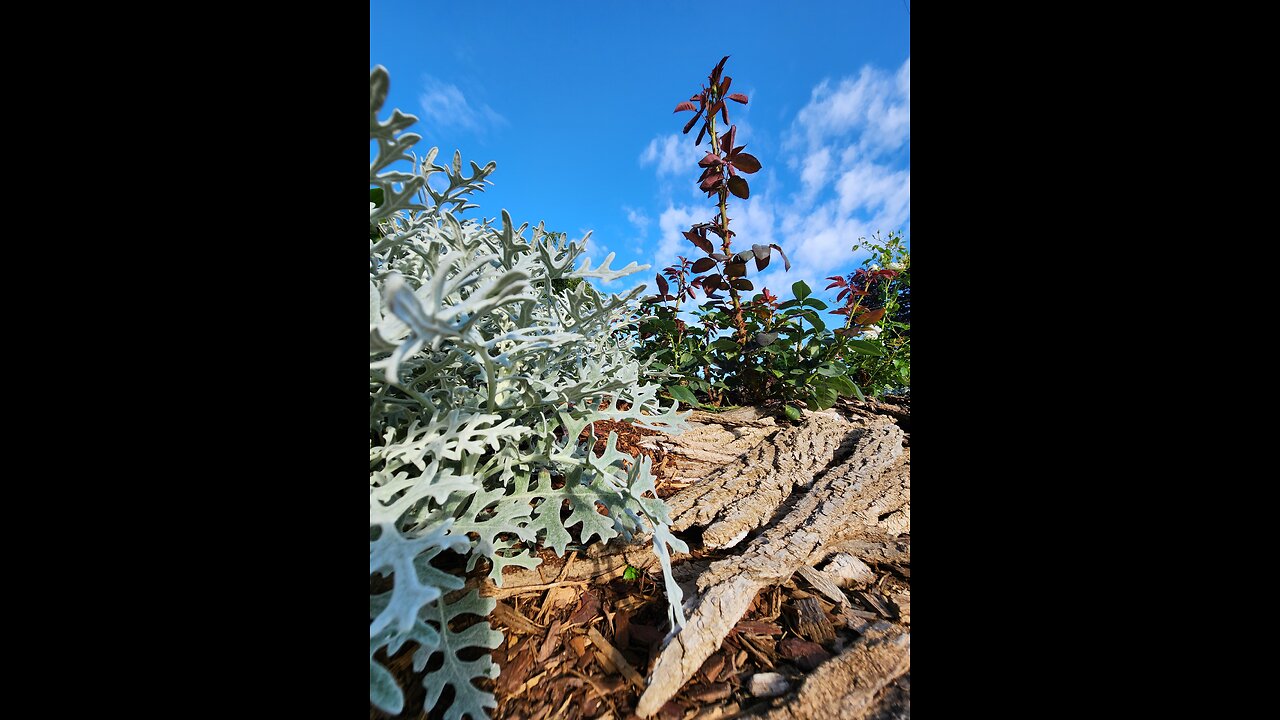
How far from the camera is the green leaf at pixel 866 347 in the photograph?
1.76 meters

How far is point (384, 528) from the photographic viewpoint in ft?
1.62

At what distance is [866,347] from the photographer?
1780 mm

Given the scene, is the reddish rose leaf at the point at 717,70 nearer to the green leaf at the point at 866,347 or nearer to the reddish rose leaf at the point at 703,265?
the reddish rose leaf at the point at 703,265

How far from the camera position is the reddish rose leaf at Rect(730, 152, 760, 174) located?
186 cm

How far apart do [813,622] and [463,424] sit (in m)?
0.77

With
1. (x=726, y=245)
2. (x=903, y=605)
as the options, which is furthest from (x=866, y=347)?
(x=903, y=605)

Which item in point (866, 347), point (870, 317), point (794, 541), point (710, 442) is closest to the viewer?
point (794, 541)

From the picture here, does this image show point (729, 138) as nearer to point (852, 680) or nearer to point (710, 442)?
point (710, 442)

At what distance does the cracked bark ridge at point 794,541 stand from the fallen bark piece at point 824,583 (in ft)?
Answer: 0.07

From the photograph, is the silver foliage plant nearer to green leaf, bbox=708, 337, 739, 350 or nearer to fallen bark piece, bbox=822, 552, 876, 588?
fallen bark piece, bbox=822, 552, 876, 588

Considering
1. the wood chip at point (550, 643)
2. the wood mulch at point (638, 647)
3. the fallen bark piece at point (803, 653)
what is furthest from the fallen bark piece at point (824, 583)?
the wood chip at point (550, 643)

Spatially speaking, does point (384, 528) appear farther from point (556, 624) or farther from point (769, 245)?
point (769, 245)
